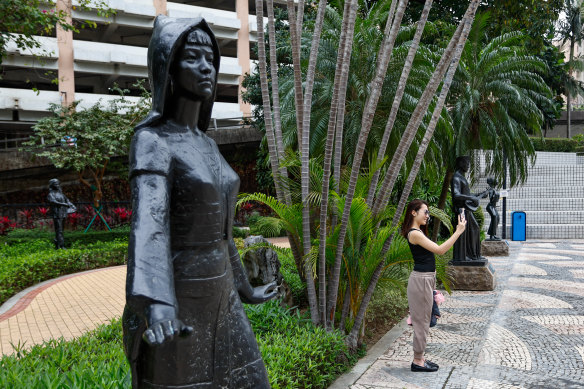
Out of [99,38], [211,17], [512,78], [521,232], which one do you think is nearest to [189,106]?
[512,78]

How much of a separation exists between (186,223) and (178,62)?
0.61 m

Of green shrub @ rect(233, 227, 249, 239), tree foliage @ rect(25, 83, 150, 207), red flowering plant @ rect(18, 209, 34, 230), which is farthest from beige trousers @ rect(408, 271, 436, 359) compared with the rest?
red flowering plant @ rect(18, 209, 34, 230)

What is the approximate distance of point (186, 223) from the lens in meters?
1.87

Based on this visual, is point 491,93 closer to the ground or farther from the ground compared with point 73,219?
farther from the ground

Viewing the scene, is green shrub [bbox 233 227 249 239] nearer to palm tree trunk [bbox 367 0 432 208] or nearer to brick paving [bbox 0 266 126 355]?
brick paving [bbox 0 266 126 355]

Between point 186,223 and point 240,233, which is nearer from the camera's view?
point 186,223

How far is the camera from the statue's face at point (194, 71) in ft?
6.30

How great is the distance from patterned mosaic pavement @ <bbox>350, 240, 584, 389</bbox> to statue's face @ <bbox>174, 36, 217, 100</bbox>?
325cm

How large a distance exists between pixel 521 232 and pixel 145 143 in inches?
677

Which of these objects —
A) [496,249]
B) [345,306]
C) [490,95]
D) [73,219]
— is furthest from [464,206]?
[73,219]

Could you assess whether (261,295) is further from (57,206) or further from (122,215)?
(122,215)

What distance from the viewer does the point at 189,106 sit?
6.57 ft

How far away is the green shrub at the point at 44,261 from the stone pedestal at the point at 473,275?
747cm

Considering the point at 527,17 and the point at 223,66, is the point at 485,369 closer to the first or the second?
the point at 527,17
